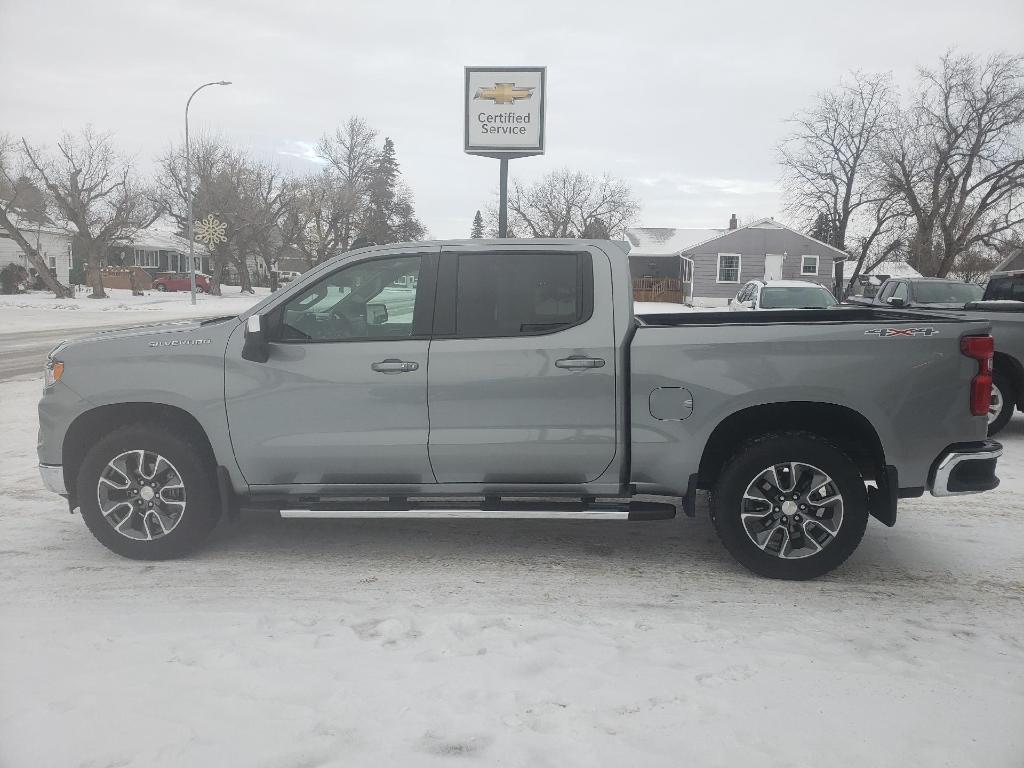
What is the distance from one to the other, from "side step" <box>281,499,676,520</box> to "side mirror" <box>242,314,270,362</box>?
912 mm

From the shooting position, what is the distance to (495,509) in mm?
4648

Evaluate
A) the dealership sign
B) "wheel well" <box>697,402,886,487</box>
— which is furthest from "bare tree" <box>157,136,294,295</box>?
"wheel well" <box>697,402,886,487</box>

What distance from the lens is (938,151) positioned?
41.7m

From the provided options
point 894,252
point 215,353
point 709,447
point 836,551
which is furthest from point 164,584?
point 894,252

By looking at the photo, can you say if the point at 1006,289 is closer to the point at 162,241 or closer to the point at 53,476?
the point at 53,476

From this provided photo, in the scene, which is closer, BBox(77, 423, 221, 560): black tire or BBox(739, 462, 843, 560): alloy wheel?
BBox(739, 462, 843, 560): alloy wheel

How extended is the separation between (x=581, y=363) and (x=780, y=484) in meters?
1.28

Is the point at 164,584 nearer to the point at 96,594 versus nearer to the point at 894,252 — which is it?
the point at 96,594

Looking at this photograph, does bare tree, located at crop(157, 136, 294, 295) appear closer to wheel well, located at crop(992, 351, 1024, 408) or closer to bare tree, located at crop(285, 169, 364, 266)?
bare tree, located at crop(285, 169, 364, 266)

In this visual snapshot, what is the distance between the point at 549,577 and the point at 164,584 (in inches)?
84.7

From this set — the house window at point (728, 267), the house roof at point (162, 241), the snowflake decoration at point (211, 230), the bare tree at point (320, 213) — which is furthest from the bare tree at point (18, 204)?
the house window at point (728, 267)

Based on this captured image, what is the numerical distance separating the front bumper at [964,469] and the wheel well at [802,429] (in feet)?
0.97

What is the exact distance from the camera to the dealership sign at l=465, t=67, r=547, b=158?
16.8m

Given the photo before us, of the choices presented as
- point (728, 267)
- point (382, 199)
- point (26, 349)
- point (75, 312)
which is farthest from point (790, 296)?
point (382, 199)
